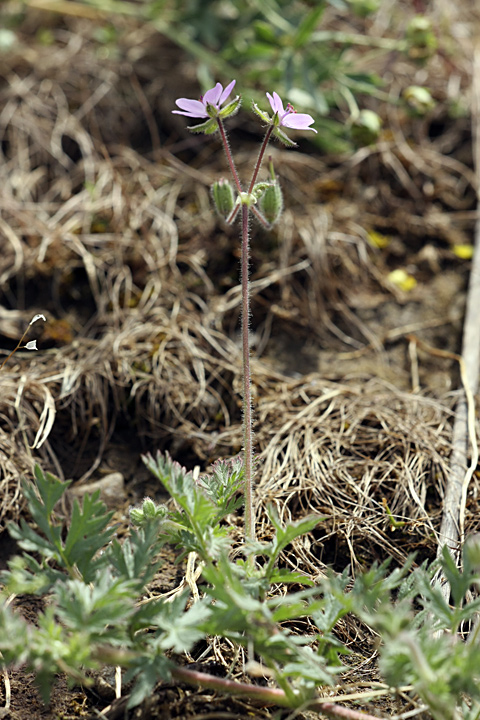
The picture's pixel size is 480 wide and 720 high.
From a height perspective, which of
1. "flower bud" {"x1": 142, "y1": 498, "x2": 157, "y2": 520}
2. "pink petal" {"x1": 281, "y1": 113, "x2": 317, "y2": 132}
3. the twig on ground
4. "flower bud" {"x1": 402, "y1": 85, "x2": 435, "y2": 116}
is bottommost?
the twig on ground

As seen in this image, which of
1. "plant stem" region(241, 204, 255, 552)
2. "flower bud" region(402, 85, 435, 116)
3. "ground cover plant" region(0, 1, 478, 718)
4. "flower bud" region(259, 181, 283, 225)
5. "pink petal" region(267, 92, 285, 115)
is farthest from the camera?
"flower bud" region(402, 85, 435, 116)

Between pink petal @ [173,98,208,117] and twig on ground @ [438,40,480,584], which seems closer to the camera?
pink petal @ [173,98,208,117]

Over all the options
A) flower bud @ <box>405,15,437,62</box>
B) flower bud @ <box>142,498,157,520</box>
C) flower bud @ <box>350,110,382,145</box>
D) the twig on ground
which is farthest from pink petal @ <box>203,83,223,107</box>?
flower bud @ <box>405,15,437,62</box>

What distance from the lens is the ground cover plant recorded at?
1.47 m

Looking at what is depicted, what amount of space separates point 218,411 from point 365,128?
1537mm

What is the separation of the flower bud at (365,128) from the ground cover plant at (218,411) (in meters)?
0.21

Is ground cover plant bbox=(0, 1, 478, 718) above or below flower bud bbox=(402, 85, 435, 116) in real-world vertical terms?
below

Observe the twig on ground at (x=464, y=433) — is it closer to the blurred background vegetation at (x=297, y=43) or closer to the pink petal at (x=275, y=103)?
the blurred background vegetation at (x=297, y=43)

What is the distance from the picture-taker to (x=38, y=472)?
1568 millimetres

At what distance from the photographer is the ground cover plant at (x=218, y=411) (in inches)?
57.8

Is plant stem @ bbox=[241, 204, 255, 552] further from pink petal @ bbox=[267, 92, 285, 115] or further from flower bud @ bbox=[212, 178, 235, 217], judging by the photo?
pink petal @ bbox=[267, 92, 285, 115]

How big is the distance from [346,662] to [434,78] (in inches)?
124

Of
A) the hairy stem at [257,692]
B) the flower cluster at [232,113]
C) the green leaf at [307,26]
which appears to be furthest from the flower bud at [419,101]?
the hairy stem at [257,692]

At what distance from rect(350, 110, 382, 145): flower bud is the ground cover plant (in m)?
0.21
